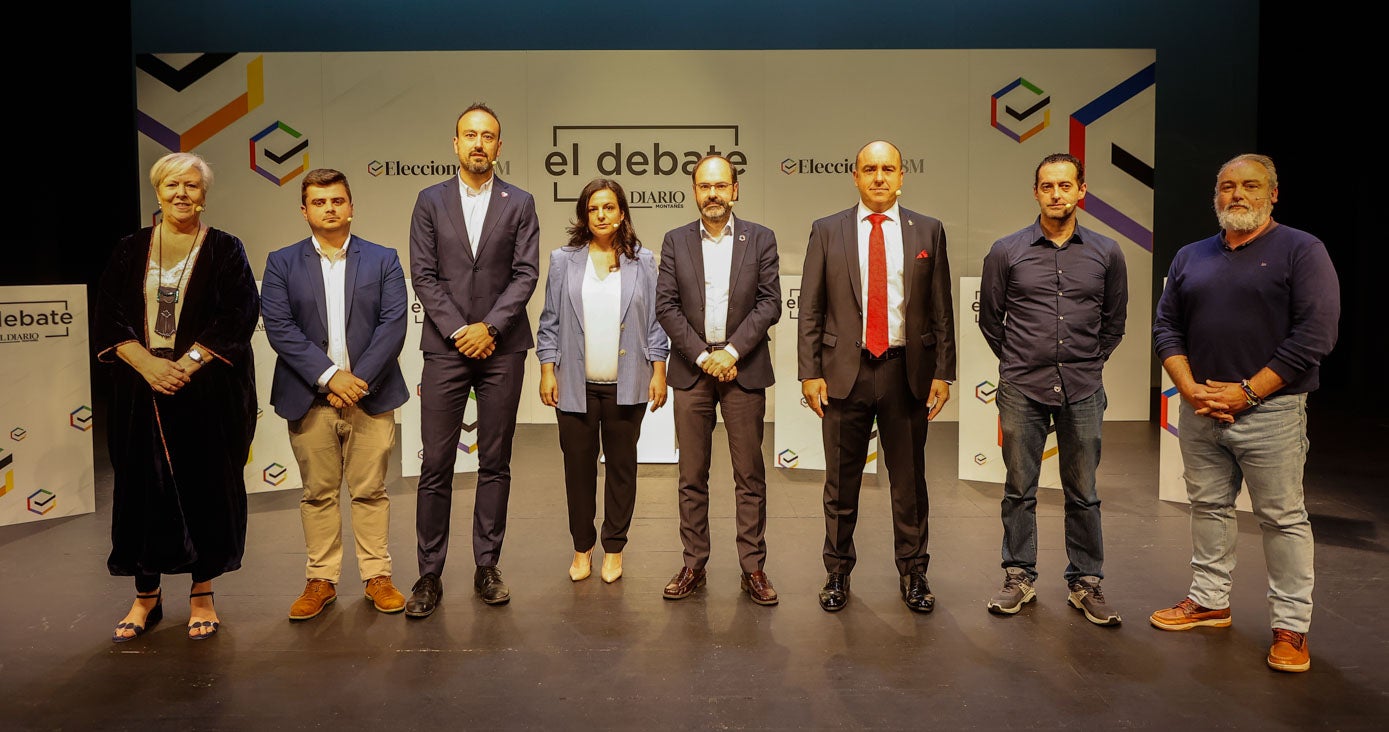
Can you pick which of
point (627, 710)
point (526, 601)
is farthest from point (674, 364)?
point (627, 710)

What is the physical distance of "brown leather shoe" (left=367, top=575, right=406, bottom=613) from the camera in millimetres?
3637

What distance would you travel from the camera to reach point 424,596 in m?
3.63

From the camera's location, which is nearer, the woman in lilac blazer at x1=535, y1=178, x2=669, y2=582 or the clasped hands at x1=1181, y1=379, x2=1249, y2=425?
the clasped hands at x1=1181, y1=379, x2=1249, y2=425

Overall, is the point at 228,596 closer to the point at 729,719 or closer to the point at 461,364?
the point at 461,364

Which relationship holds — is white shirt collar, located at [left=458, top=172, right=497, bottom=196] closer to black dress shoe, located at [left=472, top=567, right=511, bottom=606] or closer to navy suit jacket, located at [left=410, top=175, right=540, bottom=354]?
navy suit jacket, located at [left=410, top=175, right=540, bottom=354]

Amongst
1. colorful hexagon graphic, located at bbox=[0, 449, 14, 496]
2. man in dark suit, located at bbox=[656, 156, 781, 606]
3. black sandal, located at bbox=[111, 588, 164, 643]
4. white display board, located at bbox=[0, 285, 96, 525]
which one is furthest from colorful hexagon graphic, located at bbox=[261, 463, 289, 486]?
man in dark suit, located at bbox=[656, 156, 781, 606]

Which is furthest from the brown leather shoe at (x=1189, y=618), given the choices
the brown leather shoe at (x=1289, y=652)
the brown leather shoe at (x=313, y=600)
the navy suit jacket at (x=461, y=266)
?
the brown leather shoe at (x=313, y=600)

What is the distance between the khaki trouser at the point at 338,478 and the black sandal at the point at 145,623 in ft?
1.61

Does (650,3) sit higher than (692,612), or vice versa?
(650,3)

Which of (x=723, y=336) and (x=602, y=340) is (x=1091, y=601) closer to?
(x=723, y=336)

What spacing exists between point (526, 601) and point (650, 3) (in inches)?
255

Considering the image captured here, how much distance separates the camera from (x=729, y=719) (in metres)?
2.73

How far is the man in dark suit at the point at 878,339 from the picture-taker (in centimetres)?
354

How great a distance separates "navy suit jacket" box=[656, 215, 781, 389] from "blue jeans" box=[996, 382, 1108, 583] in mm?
883
